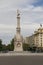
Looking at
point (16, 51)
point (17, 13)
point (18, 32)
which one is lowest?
point (16, 51)

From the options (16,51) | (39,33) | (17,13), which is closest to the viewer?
(16,51)

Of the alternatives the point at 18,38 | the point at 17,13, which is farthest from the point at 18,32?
the point at 17,13

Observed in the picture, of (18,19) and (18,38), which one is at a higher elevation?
(18,19)

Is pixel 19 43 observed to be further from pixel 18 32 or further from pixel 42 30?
pixel 42 30

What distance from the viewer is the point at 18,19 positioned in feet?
415

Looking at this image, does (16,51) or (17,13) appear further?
(17,13)

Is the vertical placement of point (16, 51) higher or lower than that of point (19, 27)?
lower

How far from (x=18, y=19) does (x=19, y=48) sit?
12.5m

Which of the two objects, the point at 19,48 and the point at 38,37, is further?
the point at 38,37

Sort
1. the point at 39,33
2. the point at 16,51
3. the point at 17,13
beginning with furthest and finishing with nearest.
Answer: the point at 39,33 → the point at 17,13 → the point at 16,51

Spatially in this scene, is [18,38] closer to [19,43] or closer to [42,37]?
[19,43]

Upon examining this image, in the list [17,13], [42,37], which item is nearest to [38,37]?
[42,37]

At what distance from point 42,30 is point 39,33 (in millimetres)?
2854

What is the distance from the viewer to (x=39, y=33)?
194 m
